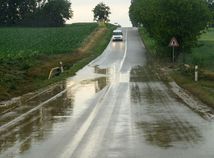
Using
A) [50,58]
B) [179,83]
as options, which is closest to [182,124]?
[179,83]

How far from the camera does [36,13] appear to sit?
13588 centimetres

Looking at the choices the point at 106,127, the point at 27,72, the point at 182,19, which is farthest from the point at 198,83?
the point at 182,19

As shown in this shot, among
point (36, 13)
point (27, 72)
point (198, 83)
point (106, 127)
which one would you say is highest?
point (36, 13)

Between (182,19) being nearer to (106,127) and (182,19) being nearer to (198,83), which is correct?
(198,83)

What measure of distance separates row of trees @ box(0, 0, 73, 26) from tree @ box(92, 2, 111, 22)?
29.9 ft

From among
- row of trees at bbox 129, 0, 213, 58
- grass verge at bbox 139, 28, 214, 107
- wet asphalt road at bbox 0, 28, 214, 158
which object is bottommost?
wet asphalt road at bbox 0, 28, 214, 158

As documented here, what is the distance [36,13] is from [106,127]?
409 ft

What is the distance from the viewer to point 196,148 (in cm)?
1091

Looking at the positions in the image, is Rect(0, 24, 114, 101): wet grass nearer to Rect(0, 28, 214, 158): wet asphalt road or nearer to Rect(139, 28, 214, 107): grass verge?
Rect(0, 28, 214, 158): wet asphalt road

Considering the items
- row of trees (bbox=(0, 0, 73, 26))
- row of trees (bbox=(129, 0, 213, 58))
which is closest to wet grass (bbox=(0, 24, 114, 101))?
row of trees (bbox=(129, 0, 213, 58))

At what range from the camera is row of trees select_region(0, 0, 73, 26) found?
134 meters

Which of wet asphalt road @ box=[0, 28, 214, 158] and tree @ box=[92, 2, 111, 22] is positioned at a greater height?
tree @ box=[92, 2, 111, 22]

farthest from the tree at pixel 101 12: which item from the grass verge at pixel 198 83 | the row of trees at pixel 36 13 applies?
the grass verge at pixel 198 83

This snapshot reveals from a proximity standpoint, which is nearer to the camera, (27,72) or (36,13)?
(27,72)
